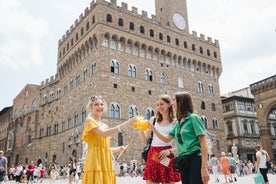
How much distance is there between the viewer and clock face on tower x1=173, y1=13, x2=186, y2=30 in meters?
30.0

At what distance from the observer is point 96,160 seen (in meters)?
3.21

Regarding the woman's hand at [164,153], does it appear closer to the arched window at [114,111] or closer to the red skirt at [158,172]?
the red skirt at [158,172]

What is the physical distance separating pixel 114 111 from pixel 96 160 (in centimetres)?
1963

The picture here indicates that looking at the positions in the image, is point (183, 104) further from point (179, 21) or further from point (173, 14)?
point (179, 21)

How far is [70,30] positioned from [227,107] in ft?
79.2

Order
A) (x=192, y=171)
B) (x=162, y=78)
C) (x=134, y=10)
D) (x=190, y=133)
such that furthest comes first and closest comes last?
(x=162, y=78)
(x=134, y=10)
(x=190, y=133)
(x=192, y=171)

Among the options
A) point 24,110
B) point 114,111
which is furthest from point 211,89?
point 24,110

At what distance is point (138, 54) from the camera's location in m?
26.0

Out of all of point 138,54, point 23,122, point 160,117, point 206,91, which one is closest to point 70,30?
point 138,54

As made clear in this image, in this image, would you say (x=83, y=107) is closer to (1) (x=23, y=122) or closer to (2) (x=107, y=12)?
(2) (x=107, y=12)

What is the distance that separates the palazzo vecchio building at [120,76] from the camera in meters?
23.6

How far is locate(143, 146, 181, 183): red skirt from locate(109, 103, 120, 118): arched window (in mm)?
19073

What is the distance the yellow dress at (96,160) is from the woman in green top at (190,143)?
921 millimetres

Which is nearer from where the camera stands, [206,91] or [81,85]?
[81,85]
